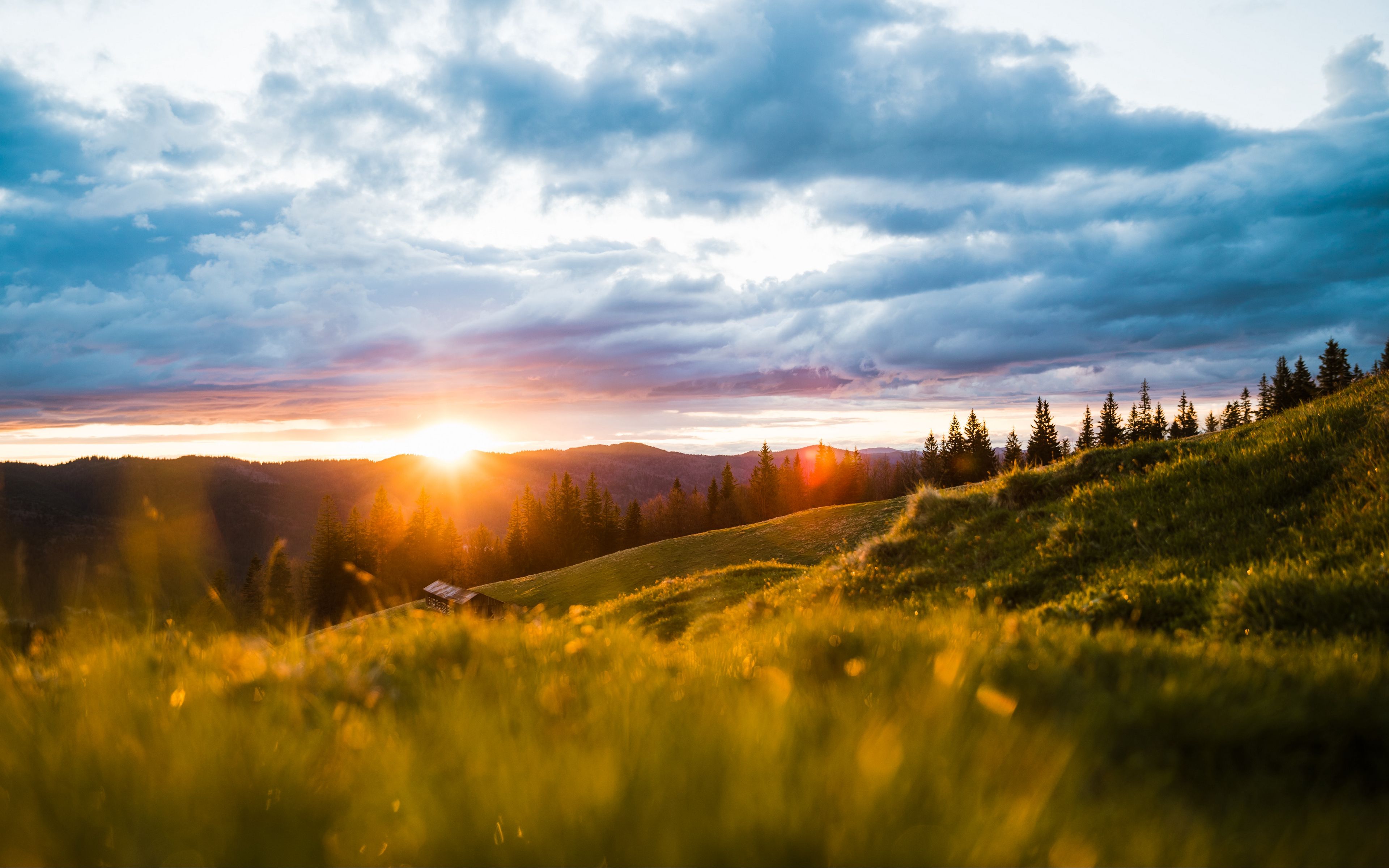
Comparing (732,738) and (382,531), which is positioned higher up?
Answer: (732,738)

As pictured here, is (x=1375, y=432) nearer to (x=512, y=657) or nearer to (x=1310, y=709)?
(x=1310, y=709)

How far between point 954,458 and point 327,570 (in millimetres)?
91082

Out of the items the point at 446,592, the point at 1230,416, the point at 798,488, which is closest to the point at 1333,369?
the point at 1230,416

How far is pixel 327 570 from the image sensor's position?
75.3 metres

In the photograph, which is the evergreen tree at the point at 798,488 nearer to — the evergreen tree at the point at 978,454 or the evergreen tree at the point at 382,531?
the evergreen tree at the point at 978,454

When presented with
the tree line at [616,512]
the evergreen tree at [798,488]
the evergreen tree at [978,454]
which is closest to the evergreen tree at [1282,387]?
the tree line at [616,512]

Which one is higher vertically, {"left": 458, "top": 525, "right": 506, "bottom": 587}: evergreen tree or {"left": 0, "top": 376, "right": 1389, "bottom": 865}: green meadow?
{"left": 0, "top": 376, "right": 1389, "bottom": 865}: green meadow

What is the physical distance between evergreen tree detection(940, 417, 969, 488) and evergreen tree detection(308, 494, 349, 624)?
3271 inches

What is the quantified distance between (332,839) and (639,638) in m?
2.78

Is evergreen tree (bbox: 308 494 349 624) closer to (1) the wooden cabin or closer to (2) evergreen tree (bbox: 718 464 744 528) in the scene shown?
(1) the wooden cabin

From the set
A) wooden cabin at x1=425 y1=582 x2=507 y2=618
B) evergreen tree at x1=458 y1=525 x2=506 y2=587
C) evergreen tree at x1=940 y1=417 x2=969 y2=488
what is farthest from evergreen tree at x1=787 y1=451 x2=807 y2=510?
wooden cabin at x1=425 y1=582 x2=507 y2=618

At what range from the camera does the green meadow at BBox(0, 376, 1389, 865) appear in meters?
1.57

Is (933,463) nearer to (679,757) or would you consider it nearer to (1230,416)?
(1230,416)

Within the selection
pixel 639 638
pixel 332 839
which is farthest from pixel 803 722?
pixel 639 638
